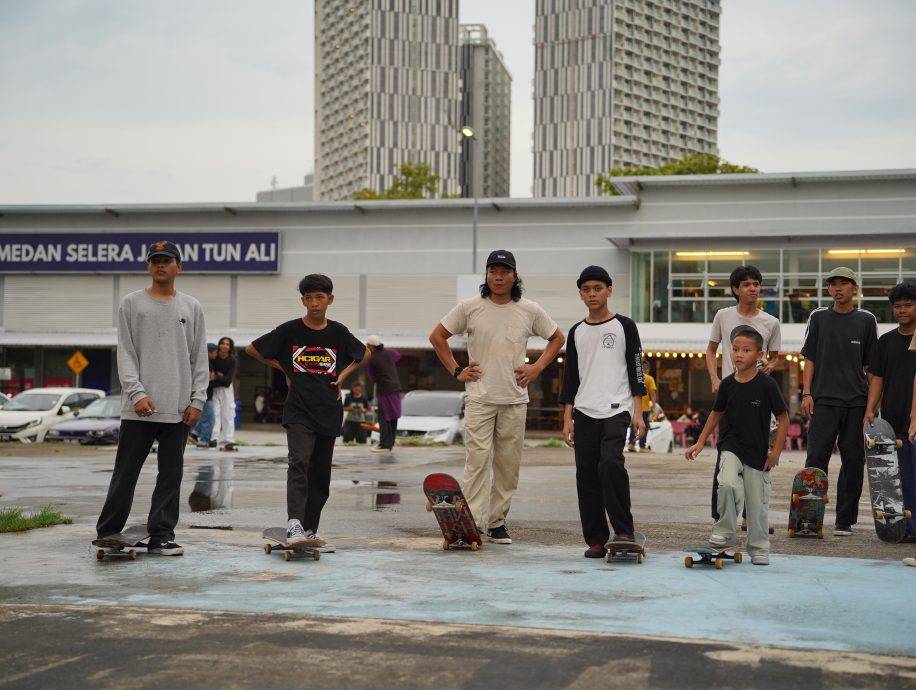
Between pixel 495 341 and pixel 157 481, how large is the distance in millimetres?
2352

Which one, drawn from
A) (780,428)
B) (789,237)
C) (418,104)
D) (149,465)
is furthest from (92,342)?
(418,104)

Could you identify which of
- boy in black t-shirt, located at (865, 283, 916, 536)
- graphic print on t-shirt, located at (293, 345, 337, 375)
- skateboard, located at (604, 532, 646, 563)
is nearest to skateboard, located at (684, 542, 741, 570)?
skateboard, located at (604, 532, 646, 563)

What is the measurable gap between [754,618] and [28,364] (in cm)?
4910

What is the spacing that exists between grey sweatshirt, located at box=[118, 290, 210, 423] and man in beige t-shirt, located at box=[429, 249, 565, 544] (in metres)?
1.66

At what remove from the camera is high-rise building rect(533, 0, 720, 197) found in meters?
155

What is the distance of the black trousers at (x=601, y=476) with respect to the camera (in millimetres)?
6992

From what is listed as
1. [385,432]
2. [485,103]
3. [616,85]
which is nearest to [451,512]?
[385,432]

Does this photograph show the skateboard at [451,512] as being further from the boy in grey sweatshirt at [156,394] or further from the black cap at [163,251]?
the black cap at [163,251]

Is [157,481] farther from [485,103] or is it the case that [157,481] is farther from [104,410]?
[485,103]

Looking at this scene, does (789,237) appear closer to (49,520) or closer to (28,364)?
(28,364)

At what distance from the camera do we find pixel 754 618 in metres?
5.04

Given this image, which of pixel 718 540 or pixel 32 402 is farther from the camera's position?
pixel 32 402

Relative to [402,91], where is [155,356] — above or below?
below

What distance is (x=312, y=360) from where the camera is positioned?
294 inches
